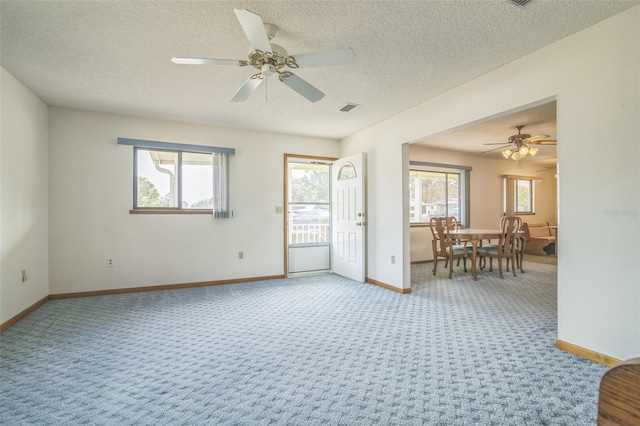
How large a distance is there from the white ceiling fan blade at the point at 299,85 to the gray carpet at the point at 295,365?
6.96 ft

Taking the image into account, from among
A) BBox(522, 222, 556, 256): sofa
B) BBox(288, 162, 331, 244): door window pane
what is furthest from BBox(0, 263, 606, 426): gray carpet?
BBox(522, 222, 556, 256): sofa

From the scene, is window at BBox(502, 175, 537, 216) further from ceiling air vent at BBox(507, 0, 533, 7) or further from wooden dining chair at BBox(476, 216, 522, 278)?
ceiling air vent at BBox(507, 0, 533, 7)

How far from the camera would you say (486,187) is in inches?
287

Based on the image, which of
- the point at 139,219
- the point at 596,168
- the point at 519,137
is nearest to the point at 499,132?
the point at 519,137

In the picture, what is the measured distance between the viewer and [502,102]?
276 centimetres

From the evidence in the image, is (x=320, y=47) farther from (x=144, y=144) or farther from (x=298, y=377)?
(x=144, y=144)

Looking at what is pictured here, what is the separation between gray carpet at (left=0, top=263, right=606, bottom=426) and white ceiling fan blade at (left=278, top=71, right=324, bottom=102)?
6.96 feet

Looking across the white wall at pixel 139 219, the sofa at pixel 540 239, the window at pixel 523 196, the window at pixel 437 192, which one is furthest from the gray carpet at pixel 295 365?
the window at pixel 523 196

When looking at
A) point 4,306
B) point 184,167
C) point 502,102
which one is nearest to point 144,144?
point 184,167

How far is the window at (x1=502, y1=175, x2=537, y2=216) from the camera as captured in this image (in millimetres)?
7559

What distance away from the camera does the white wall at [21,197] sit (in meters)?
2.84

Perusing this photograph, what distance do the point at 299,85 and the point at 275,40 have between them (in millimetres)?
375

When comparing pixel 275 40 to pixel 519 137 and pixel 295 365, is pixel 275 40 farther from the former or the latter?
pixel 519 137

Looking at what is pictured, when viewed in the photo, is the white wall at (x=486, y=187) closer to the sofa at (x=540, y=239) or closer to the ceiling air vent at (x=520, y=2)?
the sofa at (x=540, y=239)
